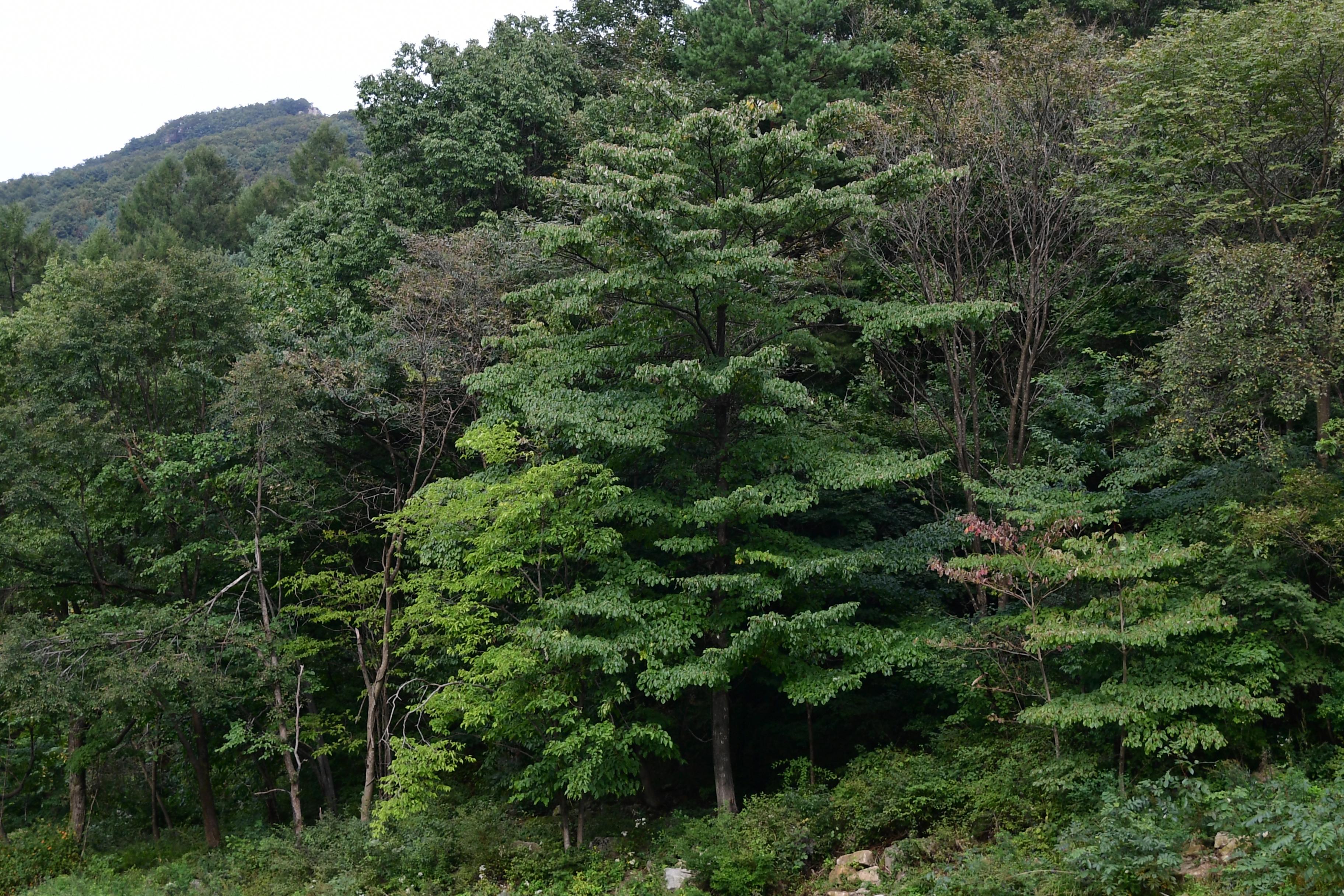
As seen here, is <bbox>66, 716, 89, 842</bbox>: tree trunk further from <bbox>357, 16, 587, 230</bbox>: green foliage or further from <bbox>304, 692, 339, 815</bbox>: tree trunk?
<bbox>357, 16, 587, 230</bbox>: green foliage

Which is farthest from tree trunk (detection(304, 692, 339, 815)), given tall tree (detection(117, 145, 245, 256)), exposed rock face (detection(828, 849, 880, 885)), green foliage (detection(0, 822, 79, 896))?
tall tree (detection(117, 145, 245, 256))

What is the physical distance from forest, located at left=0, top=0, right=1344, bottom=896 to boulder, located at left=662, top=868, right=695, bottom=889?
19 cm

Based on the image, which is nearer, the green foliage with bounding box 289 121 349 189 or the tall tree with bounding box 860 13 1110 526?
the tall tree with bounding box 860 13 1110 526

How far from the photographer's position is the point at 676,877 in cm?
1105

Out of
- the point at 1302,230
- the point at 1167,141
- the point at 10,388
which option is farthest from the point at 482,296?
the point at 1302,230

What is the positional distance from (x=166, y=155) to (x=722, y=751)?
189 ft

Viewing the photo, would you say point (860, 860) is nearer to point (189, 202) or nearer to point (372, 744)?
point (372, 744)

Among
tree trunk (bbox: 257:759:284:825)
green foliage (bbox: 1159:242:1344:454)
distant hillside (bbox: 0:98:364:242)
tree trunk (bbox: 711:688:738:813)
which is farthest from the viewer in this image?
distant hillside (bbox: 0:98:364:242)

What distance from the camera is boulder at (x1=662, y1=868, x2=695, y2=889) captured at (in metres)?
10.9

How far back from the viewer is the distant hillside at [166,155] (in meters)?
59.9

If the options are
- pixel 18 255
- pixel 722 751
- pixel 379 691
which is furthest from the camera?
pixel 18 255

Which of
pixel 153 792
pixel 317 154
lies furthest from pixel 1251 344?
pixel 317 154

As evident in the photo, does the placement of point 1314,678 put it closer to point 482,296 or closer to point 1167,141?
point 1167,141

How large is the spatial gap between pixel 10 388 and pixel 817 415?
14.7m
